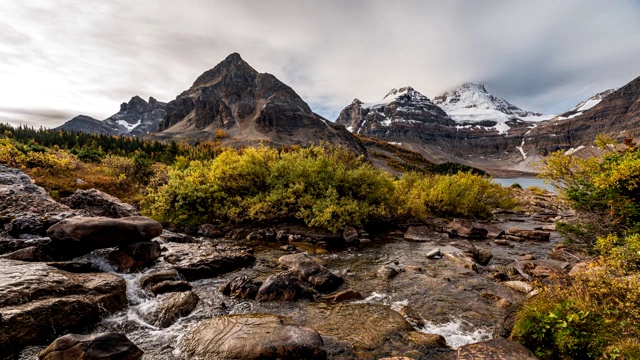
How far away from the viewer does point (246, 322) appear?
8.21 m

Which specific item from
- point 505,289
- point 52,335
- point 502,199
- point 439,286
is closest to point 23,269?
point 52,335

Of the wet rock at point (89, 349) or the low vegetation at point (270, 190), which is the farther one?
the low vegetation at point (270, 190)

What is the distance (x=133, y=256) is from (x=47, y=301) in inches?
204

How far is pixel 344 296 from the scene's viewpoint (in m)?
10.7

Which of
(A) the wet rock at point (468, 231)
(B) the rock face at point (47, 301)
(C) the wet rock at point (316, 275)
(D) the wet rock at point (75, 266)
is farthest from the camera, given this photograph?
(A) the wet rock at point (468, 231)

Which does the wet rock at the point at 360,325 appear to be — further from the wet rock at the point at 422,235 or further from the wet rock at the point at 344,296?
the wet rock at the point at 422,235

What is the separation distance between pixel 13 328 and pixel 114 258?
19.9ft

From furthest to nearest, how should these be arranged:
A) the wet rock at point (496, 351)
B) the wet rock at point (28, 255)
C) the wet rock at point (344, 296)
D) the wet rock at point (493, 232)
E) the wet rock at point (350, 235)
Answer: the wet rock at point (493, 232) → the wet rock at point (350, 235) → the wet rock at point (28, 255) → the wet rock at point (344, 296) → the wet rock at point (496, 351)

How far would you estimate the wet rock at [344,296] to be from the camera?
10581mm

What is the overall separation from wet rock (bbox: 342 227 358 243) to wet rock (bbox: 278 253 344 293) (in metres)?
6.83

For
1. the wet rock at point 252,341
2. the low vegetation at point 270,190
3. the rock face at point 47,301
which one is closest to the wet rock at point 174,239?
the low vegetation at point 270,190

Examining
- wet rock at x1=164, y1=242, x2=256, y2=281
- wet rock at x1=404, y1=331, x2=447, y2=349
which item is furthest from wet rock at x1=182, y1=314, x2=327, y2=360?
wet rock at x1=164, y1=242, x2=256, y2=281

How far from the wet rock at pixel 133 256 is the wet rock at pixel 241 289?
4579 millimetres

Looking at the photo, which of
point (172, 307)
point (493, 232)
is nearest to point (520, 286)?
point (493, 232)
